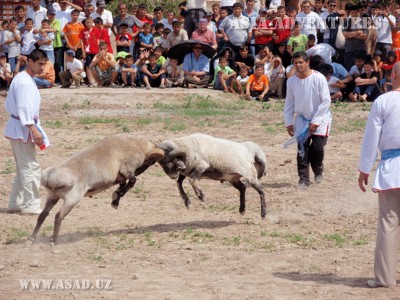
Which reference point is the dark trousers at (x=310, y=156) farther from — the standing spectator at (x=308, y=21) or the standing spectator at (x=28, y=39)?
the standing spectator at (x=28, y=39)

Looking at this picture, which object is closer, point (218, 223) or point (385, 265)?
point (385, 265)

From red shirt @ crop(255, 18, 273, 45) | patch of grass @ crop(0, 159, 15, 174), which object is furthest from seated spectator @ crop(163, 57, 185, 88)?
patch of grass @ crop(0, 159, 15, 174)

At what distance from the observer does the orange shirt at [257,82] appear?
22.1 m

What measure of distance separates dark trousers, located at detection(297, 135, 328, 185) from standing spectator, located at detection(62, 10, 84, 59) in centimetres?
1062

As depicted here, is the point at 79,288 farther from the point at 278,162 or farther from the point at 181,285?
the point at 278,162

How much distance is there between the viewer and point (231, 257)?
32.0ft

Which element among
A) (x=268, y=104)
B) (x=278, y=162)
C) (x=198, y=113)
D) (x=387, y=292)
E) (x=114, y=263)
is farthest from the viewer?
(x=268, y=104)

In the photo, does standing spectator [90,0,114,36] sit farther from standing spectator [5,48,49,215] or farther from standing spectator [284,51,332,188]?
standing spectator [5,48,49,215]

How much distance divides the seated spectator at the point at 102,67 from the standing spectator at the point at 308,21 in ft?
15.3

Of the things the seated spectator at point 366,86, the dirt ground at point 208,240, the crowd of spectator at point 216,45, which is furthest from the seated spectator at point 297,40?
the dirt ground at point 208,240

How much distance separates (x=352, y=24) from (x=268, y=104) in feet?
9.15

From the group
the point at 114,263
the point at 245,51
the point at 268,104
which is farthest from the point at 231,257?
the point at 245,51

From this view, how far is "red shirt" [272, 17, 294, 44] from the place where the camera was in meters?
22.3

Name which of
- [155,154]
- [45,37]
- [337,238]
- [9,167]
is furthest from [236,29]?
[337,238]
